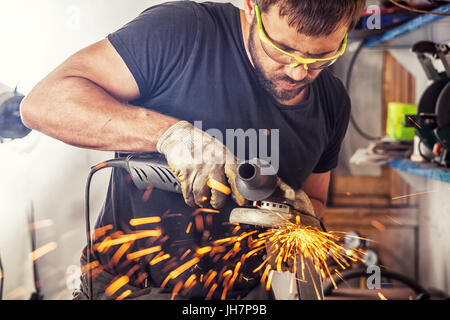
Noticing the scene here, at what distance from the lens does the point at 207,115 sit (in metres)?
0.97

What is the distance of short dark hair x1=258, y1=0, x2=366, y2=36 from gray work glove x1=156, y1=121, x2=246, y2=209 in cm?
33

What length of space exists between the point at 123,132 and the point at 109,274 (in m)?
0.38

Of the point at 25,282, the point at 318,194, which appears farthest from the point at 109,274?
the point at 318,194

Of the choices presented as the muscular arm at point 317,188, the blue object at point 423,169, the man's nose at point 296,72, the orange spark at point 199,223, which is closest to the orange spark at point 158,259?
the orange spark at point 199,223

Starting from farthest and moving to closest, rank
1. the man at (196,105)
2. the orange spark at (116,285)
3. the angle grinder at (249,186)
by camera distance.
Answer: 1. the orange spark at (116,285)
2. the man at (196,105)
3. the angle grinder at (249,186)

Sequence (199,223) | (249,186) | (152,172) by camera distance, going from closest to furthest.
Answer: (249,186), (152,172), (199,223)

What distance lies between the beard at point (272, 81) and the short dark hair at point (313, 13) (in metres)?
0.09

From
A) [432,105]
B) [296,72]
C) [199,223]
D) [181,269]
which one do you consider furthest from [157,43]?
[432,105]

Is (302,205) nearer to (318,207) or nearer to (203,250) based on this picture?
(318,207)

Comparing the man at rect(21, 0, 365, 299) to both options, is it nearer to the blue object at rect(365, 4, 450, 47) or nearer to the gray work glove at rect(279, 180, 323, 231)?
the gray work glove at rect(279, 180, 323, 231)

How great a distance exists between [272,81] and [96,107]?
0.43m

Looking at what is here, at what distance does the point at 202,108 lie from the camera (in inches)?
38.3

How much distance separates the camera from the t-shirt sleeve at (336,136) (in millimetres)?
1030

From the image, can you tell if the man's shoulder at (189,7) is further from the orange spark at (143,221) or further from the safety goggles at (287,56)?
the orange spark at (143,221)
